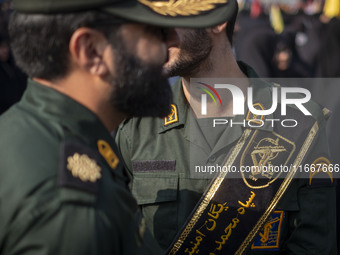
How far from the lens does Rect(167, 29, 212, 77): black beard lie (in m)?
2.16

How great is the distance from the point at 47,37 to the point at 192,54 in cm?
86

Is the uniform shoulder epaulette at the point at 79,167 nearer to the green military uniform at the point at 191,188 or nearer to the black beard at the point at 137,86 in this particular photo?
the black beard at the point at 137,86

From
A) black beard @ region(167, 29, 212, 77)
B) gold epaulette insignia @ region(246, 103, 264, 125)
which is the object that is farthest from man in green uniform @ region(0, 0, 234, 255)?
gold epaulette insignia @ region(246, 103, 264, 125)

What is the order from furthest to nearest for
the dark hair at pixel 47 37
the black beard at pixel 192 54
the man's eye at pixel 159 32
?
the black beard at pixel 192 54 → the man's eye at pixel 159 32 → the dark hair at pixel 47 37

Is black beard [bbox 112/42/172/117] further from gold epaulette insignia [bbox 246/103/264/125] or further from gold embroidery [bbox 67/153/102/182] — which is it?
gold epaulette insignia [bbox 246/103/264/125]

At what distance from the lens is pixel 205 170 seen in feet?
7.34

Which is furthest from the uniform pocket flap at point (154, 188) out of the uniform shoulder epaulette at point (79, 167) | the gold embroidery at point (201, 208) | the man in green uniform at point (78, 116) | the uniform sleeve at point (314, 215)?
the uniform shoulder epaulette at point (79, 167)

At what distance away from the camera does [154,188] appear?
7.35 feet

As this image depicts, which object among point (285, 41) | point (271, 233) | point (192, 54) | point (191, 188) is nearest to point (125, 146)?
point (191, 188)

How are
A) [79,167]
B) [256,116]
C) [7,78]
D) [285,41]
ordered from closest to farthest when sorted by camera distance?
[79,167] → [256,116] → [7,78] → [285,41]

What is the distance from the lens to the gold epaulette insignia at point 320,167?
220 cm

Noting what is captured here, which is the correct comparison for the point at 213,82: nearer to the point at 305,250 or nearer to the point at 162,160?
the point at 162,160

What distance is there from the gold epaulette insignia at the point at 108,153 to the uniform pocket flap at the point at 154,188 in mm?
725

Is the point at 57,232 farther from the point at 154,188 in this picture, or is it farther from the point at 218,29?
the point at 218,29
